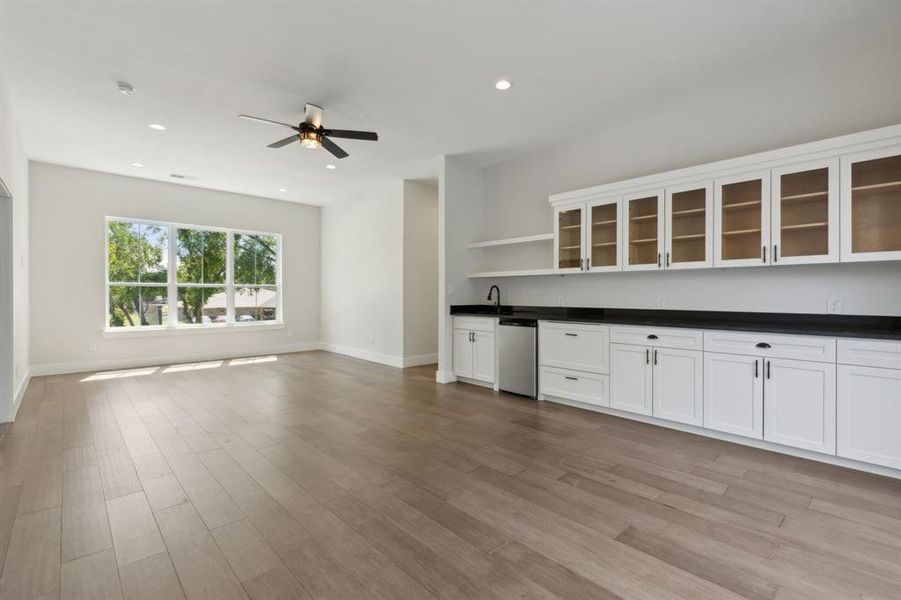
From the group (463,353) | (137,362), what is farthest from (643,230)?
(137,362)

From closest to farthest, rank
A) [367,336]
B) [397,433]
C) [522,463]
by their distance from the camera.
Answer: [522,463] < [397,433] < [367,336]

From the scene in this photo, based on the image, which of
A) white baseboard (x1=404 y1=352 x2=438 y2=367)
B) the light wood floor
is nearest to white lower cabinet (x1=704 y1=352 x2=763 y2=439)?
the light wood floor

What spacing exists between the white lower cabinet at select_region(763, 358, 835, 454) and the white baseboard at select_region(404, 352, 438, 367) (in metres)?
4.66

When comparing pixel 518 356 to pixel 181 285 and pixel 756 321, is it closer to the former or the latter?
pixel 756 321

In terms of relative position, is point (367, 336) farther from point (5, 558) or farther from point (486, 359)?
→ point (5, 558)

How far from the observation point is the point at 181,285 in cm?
711

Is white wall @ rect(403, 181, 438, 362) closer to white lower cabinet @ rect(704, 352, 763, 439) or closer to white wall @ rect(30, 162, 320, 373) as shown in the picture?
white wall @ rect(30, 162, 320, 373)

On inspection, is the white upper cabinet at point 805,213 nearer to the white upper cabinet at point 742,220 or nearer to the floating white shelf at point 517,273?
the white upper cabinet at point 742,220

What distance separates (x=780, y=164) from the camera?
10.7 feet

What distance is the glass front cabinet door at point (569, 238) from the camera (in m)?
4.56

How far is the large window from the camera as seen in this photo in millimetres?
6594

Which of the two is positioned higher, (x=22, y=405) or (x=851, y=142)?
(x=851, y=142)

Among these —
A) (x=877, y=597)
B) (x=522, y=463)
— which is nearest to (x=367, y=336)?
(x=522, y=463)

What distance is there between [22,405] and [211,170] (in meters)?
3.60
